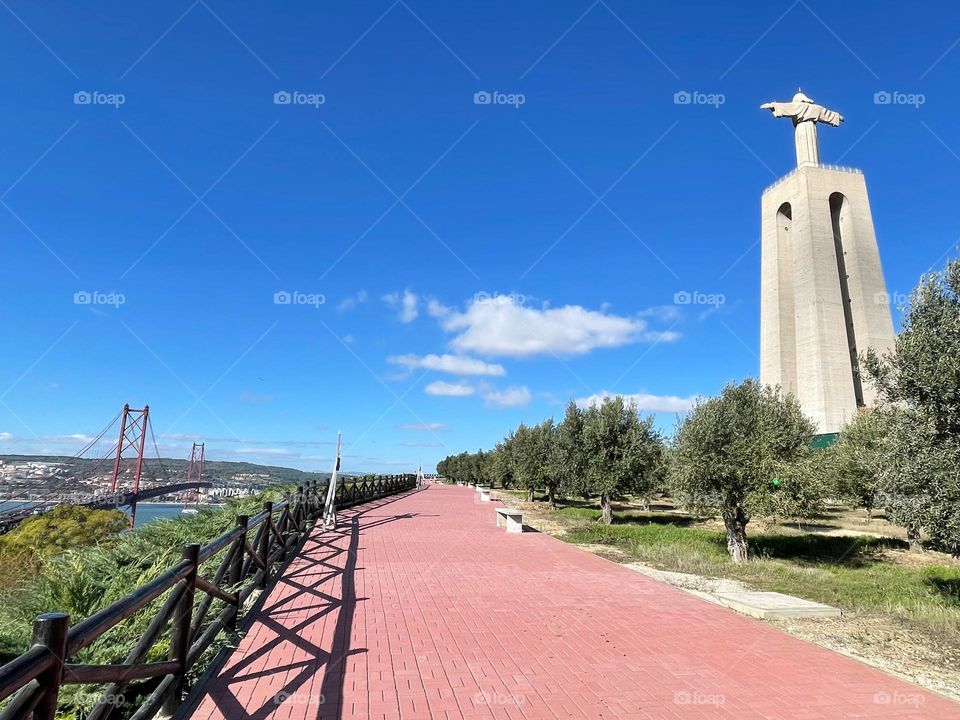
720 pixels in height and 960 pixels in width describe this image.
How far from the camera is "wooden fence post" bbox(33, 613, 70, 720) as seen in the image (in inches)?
92.1

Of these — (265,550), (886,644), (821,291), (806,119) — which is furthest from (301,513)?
(806,119)

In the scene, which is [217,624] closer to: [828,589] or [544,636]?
[544,636]

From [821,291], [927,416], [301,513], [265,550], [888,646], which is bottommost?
[888,646]

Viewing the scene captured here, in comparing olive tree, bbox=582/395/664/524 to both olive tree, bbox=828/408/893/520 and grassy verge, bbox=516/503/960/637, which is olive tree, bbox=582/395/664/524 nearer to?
grassy verge, bbox=516/503/960/637

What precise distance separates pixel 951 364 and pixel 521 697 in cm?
742

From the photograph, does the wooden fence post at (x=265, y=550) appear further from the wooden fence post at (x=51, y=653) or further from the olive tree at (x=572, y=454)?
the olive tree at (x=572, y=454)

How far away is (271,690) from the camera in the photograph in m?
4.38

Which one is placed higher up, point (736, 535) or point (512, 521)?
point (512, 521)

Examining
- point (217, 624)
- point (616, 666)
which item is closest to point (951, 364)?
point (616, 666)

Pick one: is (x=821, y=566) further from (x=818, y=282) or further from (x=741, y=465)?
(x=818, y=282)

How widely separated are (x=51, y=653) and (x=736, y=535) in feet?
49.3

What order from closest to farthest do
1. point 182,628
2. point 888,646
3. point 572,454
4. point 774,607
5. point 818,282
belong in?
point 182,628 → point 888,646 → point 774,607 → point 572,454 → point 818,282

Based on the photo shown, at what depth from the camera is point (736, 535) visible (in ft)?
46.8

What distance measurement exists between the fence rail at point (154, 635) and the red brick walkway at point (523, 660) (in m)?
0.34
